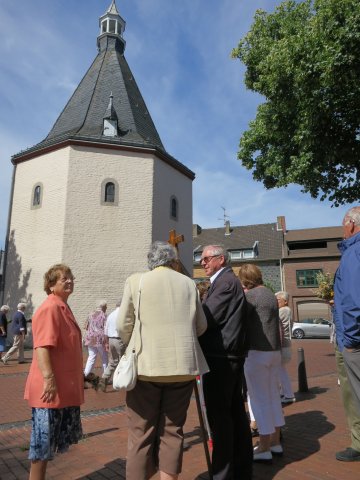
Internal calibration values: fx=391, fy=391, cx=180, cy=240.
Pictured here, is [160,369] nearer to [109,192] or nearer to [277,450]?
[277,450]

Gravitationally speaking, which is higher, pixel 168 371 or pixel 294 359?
pixel 168 371

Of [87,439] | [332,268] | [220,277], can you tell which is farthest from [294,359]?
[332,268]

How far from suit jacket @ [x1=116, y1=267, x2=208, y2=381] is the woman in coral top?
602 mm

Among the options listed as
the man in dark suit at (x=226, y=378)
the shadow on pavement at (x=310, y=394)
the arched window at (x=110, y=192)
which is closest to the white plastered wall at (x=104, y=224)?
the arched window at (x=110, y=192)

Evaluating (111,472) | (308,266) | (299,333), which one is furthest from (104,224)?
(308,266)

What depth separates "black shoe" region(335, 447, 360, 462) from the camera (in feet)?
12.7

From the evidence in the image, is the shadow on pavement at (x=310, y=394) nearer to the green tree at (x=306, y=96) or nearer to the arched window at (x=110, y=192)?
the green tree at (x=306, y=96)

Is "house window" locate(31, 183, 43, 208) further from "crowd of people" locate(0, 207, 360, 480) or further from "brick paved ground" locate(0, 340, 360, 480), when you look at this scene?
"crowd of people" locate(0, 207, 360, 480)

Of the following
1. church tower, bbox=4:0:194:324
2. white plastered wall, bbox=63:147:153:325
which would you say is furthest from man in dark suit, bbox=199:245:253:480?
white plastered wall, bbox=63:147:153:325

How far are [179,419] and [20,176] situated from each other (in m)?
21.3

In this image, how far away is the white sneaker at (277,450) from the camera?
4.01m

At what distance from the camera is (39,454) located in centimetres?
302

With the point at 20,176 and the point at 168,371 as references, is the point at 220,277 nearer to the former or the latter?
the point at 168,371

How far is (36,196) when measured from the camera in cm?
2044
